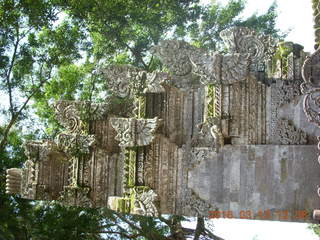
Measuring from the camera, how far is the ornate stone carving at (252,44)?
27.4 ft

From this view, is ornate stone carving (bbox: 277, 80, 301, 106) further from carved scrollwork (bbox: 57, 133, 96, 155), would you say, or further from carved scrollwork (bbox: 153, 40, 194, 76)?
carved scrollwork (bbox: 57, 133, 96, 155)

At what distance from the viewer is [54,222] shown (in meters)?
14.1

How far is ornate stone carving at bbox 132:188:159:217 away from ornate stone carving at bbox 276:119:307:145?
2472 millimetres

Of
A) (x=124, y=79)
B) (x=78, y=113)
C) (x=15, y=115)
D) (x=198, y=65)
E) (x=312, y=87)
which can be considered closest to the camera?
(x=312, y=87)

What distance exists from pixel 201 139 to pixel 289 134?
5.17ft

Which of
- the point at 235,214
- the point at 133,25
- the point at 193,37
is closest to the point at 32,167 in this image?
the point at 235,214

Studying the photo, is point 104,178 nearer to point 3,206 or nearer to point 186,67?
point 186,67

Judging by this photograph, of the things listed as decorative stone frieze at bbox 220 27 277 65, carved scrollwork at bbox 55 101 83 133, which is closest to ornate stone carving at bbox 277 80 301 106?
decorative stone frieze at bbox 220 27 277 65

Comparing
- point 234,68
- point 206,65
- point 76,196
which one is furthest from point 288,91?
point 76,196

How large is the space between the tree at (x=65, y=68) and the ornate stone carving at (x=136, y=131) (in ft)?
21.8

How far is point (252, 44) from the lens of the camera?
27.6 feet

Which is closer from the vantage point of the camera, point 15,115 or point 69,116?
point 69,116

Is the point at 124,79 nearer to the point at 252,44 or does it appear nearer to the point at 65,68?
the point at 252,44

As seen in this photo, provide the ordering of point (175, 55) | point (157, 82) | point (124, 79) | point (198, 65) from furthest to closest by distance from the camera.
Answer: point (124, 79) → point (175, 55) → point (157, 82) → point (198, 65)
